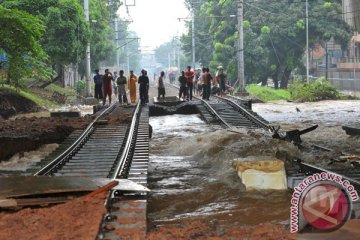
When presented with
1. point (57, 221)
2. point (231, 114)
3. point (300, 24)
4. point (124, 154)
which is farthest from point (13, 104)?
point (300, 24)

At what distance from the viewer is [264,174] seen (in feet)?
26.5

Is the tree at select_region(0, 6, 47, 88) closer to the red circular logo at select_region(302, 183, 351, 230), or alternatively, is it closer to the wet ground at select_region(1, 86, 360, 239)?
the wet ground at select_region(1, 86, 360, 239)

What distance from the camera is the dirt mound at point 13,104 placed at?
22.1 meters

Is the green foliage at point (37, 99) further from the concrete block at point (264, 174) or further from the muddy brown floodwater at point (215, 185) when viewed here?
the concrete block at point (264, 174)

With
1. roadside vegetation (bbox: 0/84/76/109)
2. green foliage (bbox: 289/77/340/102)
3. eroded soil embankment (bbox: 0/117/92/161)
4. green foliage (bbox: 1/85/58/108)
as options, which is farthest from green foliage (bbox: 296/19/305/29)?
eroded soil embankment (bbox: 0/117/92/161)

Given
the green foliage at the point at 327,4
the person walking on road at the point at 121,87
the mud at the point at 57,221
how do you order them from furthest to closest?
the green foliage at the point at 327,4 → the person walking on road at the point at 121,87 → the mud at the point at 57,221

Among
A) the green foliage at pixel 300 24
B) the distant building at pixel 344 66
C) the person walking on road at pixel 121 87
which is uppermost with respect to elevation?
the green foliage at pixel 300 24

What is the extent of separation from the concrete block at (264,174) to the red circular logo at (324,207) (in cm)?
236

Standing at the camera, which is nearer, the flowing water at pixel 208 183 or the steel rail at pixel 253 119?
the flowing water at pixel 208 183

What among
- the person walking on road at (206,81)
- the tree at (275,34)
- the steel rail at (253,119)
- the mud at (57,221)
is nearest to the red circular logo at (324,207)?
the mud at (57,221)

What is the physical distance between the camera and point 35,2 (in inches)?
1000

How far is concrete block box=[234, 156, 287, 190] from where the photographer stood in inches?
313

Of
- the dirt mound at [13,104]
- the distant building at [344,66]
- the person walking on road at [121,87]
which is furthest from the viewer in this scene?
the distant building at [344,66]

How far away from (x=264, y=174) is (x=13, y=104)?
1783cm
